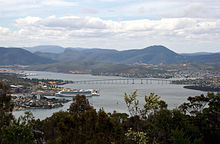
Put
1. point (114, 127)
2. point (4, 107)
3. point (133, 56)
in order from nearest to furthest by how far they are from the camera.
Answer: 1. point (114, 127)
2. point (4, 107)
3. point (133, 56)

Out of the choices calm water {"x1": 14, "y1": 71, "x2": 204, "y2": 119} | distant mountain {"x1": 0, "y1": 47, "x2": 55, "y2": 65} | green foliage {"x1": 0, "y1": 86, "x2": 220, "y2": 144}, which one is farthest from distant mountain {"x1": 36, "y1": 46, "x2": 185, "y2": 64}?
green foliage {"x1": 0, "y1": 86, "x2": 220, "y2": 144}

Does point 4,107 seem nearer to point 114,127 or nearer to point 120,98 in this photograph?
point 114,127

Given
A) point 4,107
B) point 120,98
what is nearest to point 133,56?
point 120,98

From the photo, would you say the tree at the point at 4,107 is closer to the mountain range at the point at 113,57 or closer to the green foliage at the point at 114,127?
the green foliage at the point at 114,127

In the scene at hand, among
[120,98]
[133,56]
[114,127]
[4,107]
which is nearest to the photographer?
[114,127]

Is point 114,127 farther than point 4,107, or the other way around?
point 4,107

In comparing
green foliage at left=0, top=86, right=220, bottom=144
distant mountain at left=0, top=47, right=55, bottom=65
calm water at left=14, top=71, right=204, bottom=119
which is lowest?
calm water at left=14, top=71, right=204, bottom=119

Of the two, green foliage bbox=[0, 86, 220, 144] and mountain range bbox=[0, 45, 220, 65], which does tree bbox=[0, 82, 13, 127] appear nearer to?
green foliage bbox=[0, 86, 220, 144]

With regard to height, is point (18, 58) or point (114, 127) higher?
point (18, 58)

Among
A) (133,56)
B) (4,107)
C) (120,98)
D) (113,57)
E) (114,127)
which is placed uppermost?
(133,56)
